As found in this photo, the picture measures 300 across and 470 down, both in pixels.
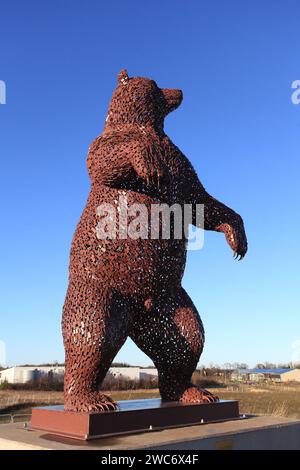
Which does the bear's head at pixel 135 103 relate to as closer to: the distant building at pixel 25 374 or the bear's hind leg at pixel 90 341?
the bear's hind leg at pixel 90 341

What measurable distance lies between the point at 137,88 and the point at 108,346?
2.69 meters

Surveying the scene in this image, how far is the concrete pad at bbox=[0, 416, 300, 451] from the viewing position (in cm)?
386

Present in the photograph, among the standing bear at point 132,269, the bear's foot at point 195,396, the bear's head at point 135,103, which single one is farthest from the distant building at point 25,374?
the bear's head at point 135,103

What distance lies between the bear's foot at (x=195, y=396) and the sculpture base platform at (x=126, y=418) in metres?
0.10

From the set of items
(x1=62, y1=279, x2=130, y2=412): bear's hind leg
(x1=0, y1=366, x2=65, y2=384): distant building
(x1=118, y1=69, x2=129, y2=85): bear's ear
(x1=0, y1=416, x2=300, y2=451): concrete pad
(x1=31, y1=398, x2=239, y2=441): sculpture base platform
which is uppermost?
(x1=118, y1=69, x2=129, y2=85): bear's ear

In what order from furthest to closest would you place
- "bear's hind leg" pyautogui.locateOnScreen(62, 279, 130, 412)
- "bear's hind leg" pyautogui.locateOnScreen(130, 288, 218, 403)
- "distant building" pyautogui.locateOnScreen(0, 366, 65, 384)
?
"distant building" pyautogui.locateOnScreen(0, 366, 65, 384) → "bear's hind leg" pyautogui.locateOnScreen(130, 288, 218, 403) → "bear's hind leg" pyautogui.locateOnScreen(62, 279, 130, 412)

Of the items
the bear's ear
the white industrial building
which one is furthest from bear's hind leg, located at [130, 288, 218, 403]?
the white industrial building

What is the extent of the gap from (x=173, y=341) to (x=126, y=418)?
1067 mm

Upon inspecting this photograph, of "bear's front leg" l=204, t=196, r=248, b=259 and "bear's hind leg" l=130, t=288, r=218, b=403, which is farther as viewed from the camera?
"bear's front leg" l=204, t=196, r=248, b=259

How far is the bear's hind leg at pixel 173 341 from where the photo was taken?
17.1 ft

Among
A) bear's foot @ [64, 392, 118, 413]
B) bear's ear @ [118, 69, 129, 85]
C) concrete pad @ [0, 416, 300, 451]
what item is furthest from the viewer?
bear's ear @ [118, 69, 129, 85]

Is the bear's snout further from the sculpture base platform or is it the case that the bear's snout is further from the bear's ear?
the sculpture base platform
